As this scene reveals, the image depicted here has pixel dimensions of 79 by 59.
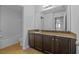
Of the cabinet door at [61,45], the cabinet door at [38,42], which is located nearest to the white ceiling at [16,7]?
the cabinet door at [38,42]

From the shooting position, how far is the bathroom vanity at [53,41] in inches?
75.8

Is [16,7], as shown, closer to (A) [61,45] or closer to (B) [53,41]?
(B) [53,41]

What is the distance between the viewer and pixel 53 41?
2.03 metres

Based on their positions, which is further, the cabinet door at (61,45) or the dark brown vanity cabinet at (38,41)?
the dark brown vanity cabinet at (38,41)

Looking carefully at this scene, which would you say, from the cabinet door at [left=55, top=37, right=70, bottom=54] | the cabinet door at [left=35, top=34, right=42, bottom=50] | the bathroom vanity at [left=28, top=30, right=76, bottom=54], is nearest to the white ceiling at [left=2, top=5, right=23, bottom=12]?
the bathroom vanity at [left=28, top=30, right=76, bottom=54]

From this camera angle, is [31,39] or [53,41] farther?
[31,39]

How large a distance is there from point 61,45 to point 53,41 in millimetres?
152

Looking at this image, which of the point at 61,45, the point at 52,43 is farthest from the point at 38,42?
the point at 61,45

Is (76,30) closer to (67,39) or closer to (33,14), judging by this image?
(67,39)

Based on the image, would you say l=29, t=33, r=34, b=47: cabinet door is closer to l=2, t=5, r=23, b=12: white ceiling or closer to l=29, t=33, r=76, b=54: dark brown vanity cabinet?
l=29, t=33, r=76, b=54: dark brown vanity cabinet

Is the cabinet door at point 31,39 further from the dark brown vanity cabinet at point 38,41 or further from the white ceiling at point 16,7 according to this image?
the white ceiling at point 16,7

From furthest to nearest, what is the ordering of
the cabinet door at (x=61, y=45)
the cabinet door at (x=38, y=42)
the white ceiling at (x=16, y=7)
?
the cabinet door at (x=38, y=42) → the white ceiling at (x=16, y=7) → the cabinet door at (x=61, y=45)
